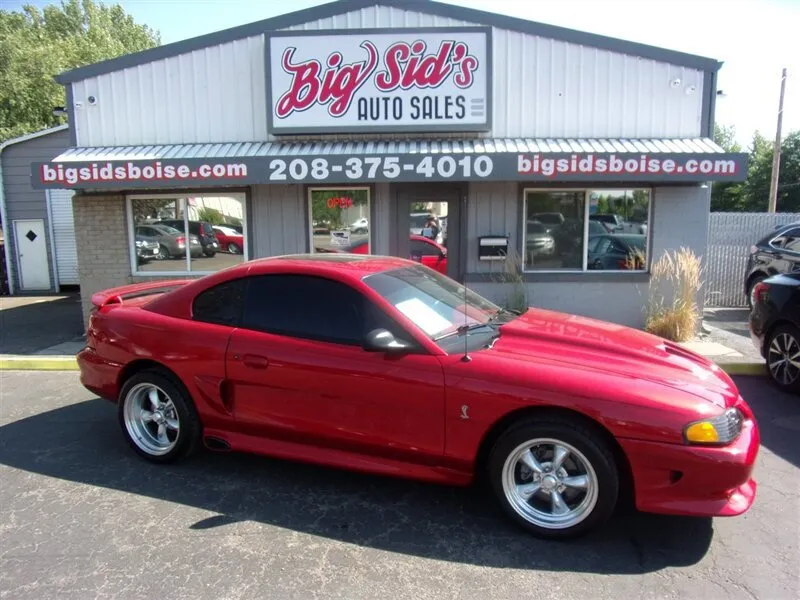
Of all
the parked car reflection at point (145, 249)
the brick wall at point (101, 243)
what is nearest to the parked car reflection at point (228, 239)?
the parked car reflection at point (145, 249)

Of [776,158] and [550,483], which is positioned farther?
[776,158]

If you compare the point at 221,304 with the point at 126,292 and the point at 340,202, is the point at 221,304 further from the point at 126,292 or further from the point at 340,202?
the point at 340,202

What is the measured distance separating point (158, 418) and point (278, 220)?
5.55 meters

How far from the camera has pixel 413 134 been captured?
9.12 metres

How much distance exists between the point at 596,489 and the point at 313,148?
7124 mm

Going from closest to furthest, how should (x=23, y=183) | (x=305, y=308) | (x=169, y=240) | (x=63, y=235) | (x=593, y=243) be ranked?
(x=305, y=308)
(x=593, y=243)
(x=169, y=240)
(x=23, y=183)
(x=63, y=235)

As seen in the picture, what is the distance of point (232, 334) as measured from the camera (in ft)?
13.3

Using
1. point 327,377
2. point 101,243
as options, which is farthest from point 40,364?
point 327,377

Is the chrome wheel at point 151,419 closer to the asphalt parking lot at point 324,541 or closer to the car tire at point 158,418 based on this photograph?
the car tire at point 158,418

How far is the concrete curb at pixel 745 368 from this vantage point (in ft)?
21.9

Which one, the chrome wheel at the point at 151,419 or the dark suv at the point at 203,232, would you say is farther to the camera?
the dark suv at the point at 203,232

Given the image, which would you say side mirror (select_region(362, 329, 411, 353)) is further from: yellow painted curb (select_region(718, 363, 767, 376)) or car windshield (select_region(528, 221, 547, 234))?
car windshield (select_region(528, 221, 547, 234))

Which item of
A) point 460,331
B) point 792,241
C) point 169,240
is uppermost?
point 169,240

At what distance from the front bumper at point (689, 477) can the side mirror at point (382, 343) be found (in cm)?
134
